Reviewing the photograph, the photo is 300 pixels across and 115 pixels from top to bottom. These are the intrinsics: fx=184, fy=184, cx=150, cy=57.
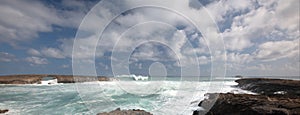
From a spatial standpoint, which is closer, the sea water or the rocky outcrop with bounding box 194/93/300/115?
the rocky outcrop with bounding box 194/93/300/115

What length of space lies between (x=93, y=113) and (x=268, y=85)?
2382cm

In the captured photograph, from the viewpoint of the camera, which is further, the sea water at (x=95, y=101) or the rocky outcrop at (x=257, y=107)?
the sea water at (x=95, y=101)

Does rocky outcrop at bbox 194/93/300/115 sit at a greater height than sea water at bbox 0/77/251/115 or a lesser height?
greater

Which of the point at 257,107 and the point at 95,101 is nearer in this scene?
the point at 257,107

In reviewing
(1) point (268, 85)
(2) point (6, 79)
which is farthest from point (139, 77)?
(1) point (268, 85)

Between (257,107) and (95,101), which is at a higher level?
(257,107)

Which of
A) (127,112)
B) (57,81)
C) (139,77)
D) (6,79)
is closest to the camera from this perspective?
(127,112)

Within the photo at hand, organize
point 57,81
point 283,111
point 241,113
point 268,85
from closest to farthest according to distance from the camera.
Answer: point 283,111 → point 241,113 → point 268,85 → point 57,81

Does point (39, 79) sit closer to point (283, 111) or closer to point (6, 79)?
point (6, 79)

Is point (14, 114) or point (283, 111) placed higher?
point (283, 111)

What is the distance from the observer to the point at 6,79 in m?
47.4

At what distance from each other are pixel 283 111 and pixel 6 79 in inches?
2300

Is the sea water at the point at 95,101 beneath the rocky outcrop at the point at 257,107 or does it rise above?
beneath

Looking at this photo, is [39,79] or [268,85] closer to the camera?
[268,85]
